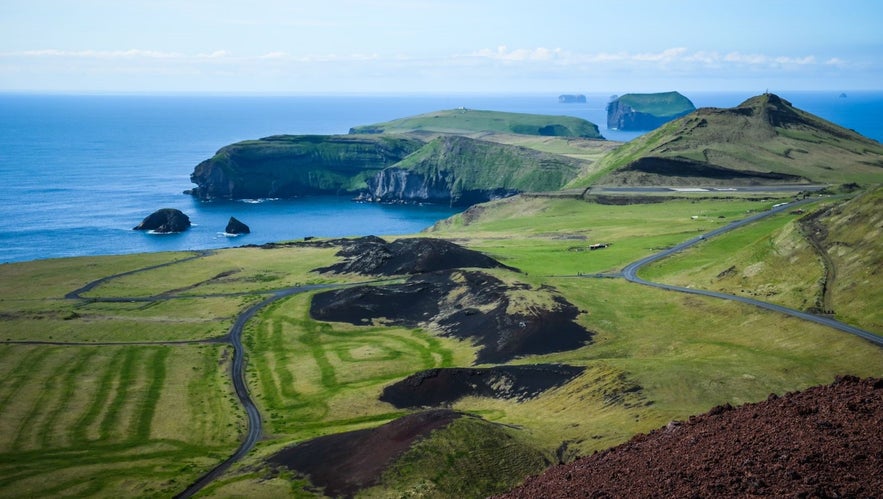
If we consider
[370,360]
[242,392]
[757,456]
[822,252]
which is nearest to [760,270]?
[822,252]

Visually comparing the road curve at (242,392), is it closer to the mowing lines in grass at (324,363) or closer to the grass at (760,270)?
the mowing lines in grass at (324,363)

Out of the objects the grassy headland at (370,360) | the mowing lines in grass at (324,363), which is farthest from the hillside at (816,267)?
the mowing lines in grass at (324,363)

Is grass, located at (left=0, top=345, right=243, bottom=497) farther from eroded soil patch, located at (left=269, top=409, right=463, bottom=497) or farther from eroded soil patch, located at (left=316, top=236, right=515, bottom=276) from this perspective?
eroded soil patch, located at (left=316, top=236, right=515, bottom=276)

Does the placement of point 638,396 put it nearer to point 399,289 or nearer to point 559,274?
point 399,289

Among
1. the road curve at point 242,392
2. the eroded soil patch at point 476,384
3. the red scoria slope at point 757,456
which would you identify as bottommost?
the road curve at point 242,392

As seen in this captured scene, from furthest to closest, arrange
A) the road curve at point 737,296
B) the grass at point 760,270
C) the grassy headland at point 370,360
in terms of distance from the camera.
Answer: the grass at point 760,270, the road curve at point 737,296, the grassy headland at point 370,360
